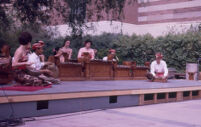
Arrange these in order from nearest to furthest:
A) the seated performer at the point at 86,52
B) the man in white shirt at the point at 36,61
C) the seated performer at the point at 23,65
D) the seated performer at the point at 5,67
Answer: the seated performer at the point at 23,65 < the seated performer at the point at 5,67 < the man in white shirt at the point at 36,61 < the seated performer at the point at 86,52

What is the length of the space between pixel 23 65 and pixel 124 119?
231cm

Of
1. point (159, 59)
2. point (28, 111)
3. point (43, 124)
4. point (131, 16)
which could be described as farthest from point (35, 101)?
point (131, 16)

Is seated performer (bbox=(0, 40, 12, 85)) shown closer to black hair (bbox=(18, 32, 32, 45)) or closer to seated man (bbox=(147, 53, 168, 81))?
black hair (bbox=(18, 32, 32, 45))

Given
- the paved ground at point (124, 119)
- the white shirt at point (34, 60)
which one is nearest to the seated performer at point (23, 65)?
the white shirt at point (34, 60)

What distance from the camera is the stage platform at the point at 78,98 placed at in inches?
217

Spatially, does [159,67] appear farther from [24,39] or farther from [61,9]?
[24,39]

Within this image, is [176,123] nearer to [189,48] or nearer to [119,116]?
[119,116]

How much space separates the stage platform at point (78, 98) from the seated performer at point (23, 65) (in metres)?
0.40

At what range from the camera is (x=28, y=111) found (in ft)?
18.8

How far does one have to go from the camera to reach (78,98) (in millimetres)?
6523

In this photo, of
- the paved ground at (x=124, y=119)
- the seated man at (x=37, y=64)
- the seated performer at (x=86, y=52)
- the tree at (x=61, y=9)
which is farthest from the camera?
the tree at (x=61, y=9)

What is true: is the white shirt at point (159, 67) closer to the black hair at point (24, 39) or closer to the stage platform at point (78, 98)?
the stage platform at point (78, 98)

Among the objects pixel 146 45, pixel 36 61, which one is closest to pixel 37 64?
pixel 36 61

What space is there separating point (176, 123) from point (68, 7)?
290 inches
